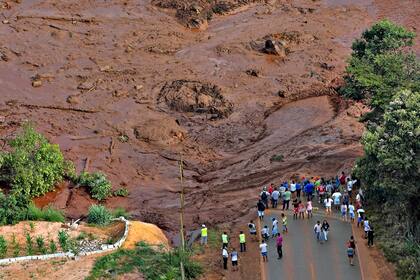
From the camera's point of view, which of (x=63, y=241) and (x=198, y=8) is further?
(x=198, y=8)

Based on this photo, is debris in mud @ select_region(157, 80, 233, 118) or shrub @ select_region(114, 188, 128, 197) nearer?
shrub @ select_region(114, 188, 128, 197)

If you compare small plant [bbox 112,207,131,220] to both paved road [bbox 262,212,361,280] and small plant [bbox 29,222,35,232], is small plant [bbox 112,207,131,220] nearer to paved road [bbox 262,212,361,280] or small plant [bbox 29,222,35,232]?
small plant [bbox 29,222,35,232]

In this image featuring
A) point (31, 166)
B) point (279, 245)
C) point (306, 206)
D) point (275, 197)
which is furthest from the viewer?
point (31, 166)

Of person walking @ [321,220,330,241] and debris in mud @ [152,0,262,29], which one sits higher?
debris in mud @ [152,0,262,29]

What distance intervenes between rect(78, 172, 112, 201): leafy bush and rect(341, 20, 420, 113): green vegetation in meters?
13.6

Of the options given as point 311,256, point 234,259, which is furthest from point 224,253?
point 311,256

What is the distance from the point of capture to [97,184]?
3597cm

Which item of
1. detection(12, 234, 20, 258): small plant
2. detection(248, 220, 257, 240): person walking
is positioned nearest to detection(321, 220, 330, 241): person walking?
detection(248, 220, 257, 240): person walking

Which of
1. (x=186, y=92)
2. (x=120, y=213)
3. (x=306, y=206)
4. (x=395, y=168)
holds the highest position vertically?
(x=186, y=92)

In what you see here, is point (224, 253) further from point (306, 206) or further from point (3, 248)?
point (3, 248)

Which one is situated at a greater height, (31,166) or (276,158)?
(31,166)

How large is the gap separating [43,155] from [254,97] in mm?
15076

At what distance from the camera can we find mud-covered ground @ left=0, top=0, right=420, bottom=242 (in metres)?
37.0

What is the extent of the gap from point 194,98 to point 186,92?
852mm
